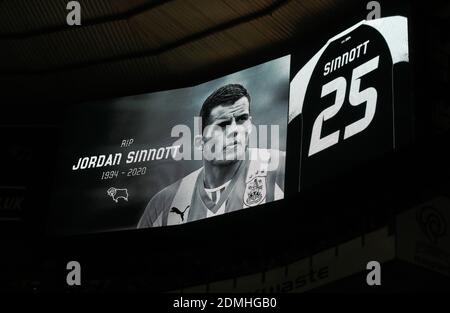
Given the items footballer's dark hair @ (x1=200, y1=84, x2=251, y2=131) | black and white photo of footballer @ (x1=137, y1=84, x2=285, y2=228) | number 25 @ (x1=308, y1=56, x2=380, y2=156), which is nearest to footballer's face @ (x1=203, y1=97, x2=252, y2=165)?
black and white photo of footballer @ (x1=137, y1=84, x2=285, y2=228)

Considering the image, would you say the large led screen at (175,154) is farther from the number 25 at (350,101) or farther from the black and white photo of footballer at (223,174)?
the number 25 at (350,101)

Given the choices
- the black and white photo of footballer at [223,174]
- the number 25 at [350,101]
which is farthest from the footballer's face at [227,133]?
the number 25 at [350,101]

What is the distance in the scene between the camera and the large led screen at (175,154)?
16859 mm

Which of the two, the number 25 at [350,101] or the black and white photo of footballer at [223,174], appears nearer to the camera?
the number 25 at [350,101]

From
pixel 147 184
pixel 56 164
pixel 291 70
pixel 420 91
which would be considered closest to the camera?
pixel 420 91

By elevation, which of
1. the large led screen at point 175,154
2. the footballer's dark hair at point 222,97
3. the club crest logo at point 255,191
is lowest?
the club crest logo at point 255,191

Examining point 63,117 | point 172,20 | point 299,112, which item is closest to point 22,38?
point 63,117

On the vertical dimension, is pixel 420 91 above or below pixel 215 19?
below

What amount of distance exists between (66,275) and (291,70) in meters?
7.85

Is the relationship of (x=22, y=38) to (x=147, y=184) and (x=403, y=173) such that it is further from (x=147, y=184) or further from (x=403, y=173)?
(x=403, y=173)

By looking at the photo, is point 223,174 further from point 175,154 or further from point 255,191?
point 175,154

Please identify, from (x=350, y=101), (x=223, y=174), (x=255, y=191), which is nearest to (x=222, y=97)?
(x=223, y=174)

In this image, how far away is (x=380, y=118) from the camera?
46.2 ft

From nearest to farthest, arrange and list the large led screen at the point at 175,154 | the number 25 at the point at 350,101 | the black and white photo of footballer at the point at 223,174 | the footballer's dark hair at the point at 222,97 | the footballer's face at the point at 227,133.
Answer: the number 25 at the point at 350,101 < the black and white photo of footballer at the point at 223,174 < the large led screen at the point at 175,154 < the footballer's face at the point at 227,133 < the footballer's dark hair at the point at 222,97
